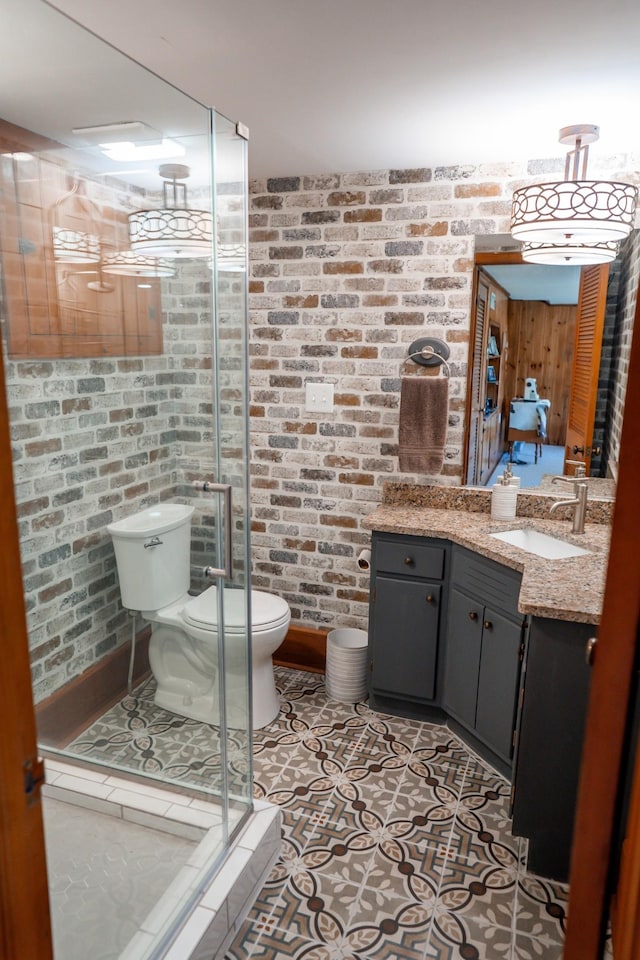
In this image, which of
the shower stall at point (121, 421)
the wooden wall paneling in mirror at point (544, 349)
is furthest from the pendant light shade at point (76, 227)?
the wooden wall paneling in mirror at point (544, 349)

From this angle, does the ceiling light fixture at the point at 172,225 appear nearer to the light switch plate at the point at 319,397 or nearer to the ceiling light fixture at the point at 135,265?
the ceiling light fixture at the point at 135,265

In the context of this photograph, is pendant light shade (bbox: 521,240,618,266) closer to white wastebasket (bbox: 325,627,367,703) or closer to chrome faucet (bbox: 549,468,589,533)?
chrome faucet (bbox: 549,468,589,533)

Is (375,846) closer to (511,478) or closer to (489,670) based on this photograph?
(489,670)

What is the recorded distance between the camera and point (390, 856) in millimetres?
2209

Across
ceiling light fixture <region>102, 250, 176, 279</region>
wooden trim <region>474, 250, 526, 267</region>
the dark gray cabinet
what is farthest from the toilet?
wooden trim <region>474, 250, 526, 267</region>

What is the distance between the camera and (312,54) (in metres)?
1.78

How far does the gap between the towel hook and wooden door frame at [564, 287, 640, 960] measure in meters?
2.19

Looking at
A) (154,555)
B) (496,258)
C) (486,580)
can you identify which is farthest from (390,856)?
(496,258)

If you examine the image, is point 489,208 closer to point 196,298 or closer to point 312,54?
point 312,54

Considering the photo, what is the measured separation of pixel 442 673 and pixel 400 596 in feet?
1.24

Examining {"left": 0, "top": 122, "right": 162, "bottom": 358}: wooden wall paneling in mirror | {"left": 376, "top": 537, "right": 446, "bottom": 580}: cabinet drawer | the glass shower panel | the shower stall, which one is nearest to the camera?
{"left": 0, "top": 122, "right": 162, "bottom": 358}: wooden wall paneling in mirror

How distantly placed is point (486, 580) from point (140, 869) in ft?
5.04

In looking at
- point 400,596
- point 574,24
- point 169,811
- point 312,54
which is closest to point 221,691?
point 169,811

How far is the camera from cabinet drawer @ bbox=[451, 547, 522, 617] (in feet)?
8.09
